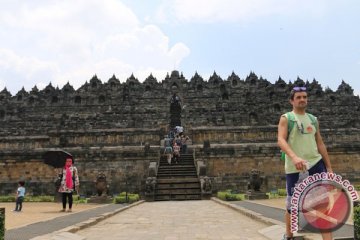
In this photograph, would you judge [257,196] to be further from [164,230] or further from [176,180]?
[164,230]

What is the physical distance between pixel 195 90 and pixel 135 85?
25.1 ft

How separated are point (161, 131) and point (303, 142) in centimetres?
2466

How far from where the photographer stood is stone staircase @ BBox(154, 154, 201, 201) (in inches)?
770

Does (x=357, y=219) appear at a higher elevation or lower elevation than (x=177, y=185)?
higher

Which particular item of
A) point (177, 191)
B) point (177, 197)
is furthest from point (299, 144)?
point (177, 191)

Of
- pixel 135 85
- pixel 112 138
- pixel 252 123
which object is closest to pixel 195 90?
pixel 135 85

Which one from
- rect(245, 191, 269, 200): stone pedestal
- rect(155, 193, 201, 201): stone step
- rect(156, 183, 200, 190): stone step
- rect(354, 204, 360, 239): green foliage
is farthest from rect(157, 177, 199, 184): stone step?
rect(354, 204, 360, 239): green foliage

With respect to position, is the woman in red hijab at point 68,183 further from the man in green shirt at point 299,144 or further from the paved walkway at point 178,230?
the man in green shirt at point 299,144

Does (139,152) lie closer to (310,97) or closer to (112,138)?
(112,138)

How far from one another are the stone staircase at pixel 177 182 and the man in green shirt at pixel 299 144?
1482cm

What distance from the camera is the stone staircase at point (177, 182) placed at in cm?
1955

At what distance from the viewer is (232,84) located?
47.5 meters

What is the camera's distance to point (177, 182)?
2048 centimetres

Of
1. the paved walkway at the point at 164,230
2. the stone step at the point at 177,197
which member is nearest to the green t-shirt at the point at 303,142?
the paved walkway at the point at 164,230
